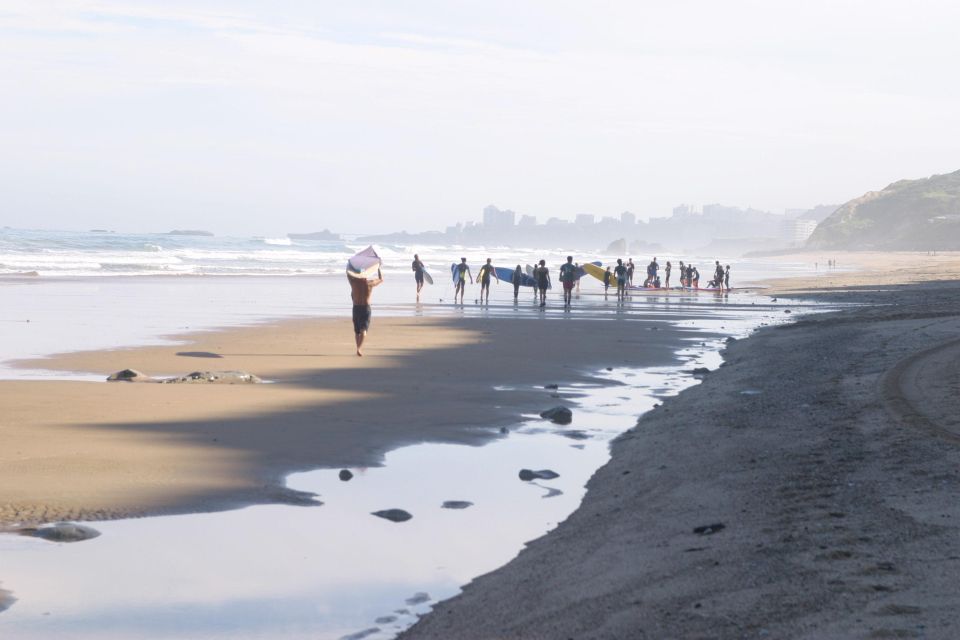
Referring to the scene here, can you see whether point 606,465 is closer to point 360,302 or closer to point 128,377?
point 128,377

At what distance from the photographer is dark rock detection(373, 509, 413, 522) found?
25.4 feet

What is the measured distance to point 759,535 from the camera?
6164 mm

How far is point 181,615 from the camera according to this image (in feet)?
18.5

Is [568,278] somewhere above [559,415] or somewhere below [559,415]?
above

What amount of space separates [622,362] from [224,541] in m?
12.2

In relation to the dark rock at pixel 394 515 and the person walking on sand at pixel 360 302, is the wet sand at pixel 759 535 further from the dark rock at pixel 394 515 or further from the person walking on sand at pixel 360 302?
the person walking on sand at pixel 360 302

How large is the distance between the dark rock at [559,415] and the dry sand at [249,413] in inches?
17.0

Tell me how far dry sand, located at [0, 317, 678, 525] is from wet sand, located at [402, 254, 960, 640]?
90.9 inches

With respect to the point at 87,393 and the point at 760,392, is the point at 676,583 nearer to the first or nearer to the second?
the point at 760,392

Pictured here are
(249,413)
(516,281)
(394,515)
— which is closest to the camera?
(394,515)

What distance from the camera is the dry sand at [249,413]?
8.28 m

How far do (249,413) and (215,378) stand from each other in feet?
8.49

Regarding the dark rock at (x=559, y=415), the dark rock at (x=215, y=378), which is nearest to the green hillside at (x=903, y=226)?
the dark rock at (x=215, y=378)

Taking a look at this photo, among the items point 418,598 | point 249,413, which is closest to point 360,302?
point 249,413
